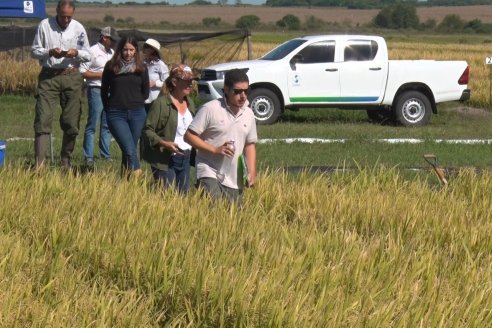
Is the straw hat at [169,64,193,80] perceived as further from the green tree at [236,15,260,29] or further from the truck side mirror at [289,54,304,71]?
the green tree at [236,15,260,29]

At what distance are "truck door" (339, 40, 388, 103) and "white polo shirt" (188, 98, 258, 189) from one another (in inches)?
554

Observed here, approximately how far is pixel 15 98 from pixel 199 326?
66.7 ft

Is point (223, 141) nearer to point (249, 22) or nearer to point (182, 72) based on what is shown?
point (182, 72)

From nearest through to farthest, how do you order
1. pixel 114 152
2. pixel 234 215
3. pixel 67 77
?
pixel 234 215 < pixel 67 77 < pixel 114 152

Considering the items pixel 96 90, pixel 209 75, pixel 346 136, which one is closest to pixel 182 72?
pixel 96 90

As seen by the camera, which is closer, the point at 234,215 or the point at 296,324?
the point at 296,324

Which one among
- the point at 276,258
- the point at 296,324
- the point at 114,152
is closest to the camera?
the point at 296,324

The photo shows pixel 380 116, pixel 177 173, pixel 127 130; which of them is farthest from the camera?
pixel 380 116

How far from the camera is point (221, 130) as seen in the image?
954 cm

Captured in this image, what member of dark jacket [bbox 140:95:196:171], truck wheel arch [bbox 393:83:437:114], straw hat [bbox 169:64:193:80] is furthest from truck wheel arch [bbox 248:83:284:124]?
straw hat [bbox 169:64:193:80]

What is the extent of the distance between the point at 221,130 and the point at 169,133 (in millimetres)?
1205

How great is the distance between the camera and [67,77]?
13477 mm

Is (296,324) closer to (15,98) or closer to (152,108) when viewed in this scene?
(152,108)

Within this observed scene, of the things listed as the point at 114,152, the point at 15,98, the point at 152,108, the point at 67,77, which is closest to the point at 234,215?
the point at 152,108
